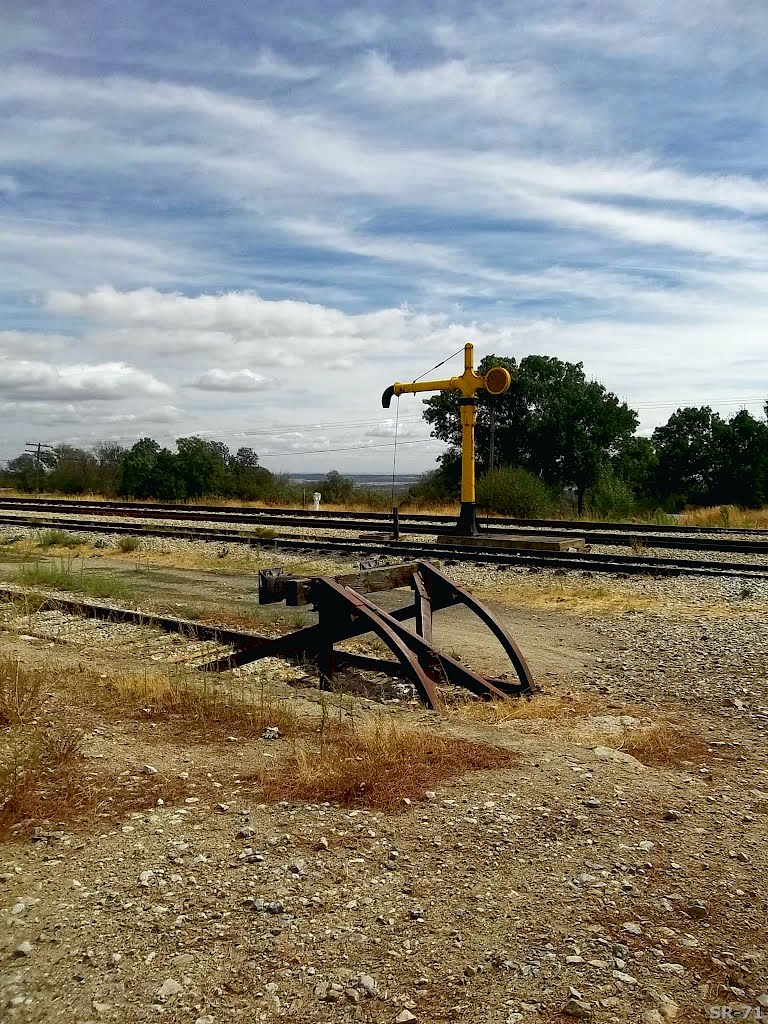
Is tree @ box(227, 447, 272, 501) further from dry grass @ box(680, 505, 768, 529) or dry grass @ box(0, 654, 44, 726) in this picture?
dry grass @ box(0, 654, 44, 726)

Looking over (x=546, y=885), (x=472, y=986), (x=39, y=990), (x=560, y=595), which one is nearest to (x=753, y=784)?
(x=546, y=885)

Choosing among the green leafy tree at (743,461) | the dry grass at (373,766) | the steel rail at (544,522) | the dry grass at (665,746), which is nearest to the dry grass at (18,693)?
the dry grass at (373,766)

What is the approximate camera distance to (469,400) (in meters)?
16.0

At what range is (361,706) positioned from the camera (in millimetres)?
6254

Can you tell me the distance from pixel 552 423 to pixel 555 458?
5.49 feet

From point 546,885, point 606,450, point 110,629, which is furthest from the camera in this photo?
point 606,450

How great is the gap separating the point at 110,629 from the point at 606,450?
31.9 metres

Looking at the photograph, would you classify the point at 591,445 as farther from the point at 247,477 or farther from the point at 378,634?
the point at 378,634

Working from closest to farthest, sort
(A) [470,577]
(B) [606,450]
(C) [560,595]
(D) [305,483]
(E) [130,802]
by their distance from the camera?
1. (E) [130,802]
2. (C) [560,595]
3. (A) [470,577]
4. (B) [606,450]
5. (D) [305,483]

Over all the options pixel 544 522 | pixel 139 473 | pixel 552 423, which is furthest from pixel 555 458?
pixel 139 473

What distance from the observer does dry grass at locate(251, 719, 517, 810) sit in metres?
4.28

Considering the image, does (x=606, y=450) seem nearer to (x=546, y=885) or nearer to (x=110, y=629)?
(x=110, y=629)

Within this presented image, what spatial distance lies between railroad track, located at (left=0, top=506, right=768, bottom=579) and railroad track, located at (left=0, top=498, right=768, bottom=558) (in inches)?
50.2

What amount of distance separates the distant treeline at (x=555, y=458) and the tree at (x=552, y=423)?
0.16 feet
